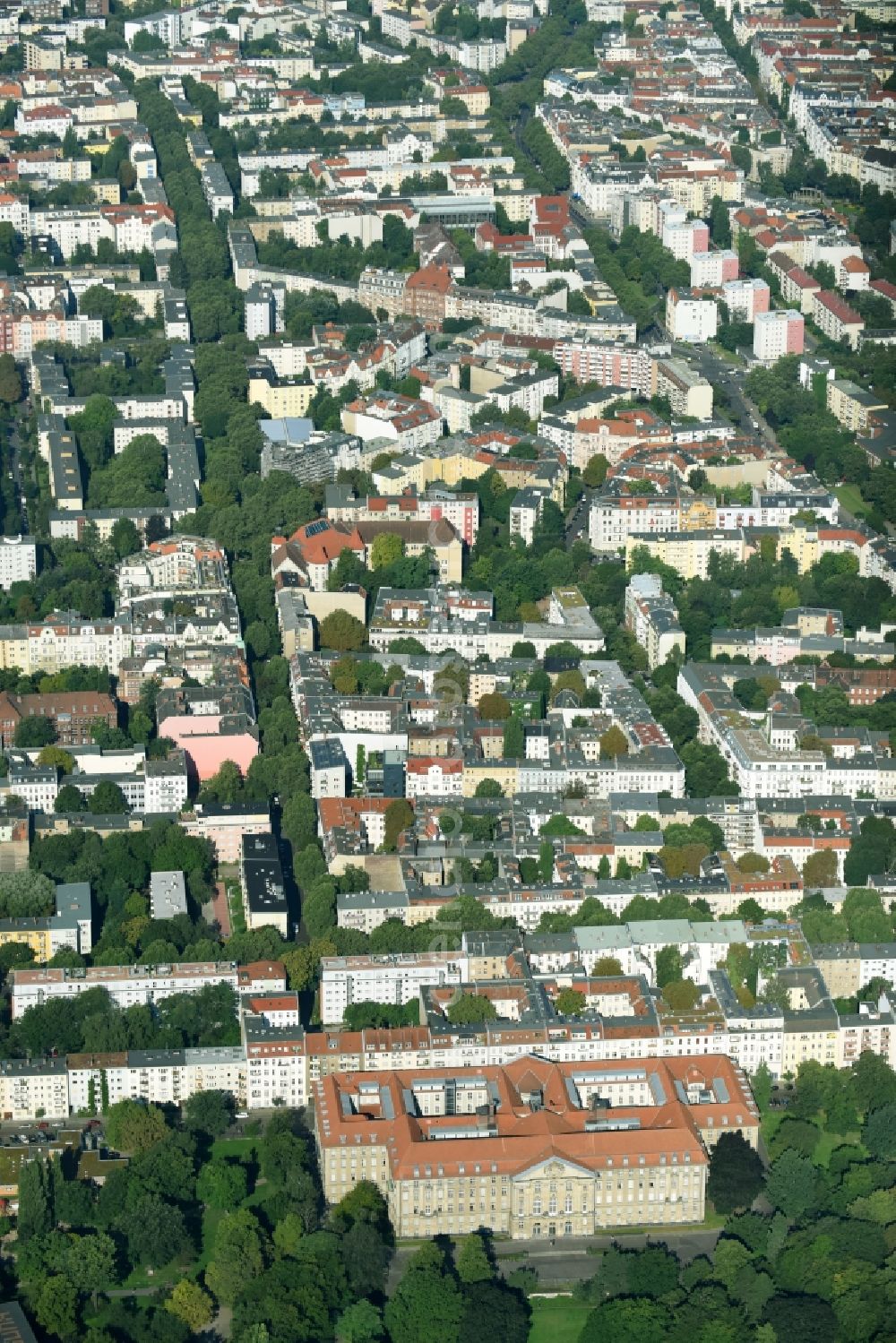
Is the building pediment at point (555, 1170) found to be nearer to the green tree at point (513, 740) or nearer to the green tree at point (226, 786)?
the green tree at point (226, 786)

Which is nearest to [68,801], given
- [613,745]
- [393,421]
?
[613,745]

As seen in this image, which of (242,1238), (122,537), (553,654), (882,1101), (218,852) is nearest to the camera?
(242,1238)

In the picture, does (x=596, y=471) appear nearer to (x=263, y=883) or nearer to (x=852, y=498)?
(x=852, y=498)

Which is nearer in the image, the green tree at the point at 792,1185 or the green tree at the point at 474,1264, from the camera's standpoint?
the green tree at the point at 474,1264

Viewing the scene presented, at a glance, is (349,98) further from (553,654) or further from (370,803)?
(370,803)

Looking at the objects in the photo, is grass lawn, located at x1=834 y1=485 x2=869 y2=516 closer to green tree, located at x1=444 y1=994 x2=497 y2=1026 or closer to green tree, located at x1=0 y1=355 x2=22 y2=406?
green tree, located at x1=0 y1=355 x2=22 y2=406

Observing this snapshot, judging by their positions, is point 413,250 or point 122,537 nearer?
point 122,537

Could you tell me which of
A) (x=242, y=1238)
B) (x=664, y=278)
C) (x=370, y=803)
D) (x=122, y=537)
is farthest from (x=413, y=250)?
(x=242, y=1238)

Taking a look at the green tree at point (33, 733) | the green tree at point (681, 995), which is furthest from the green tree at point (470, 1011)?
the green tree at point (33, 733)
